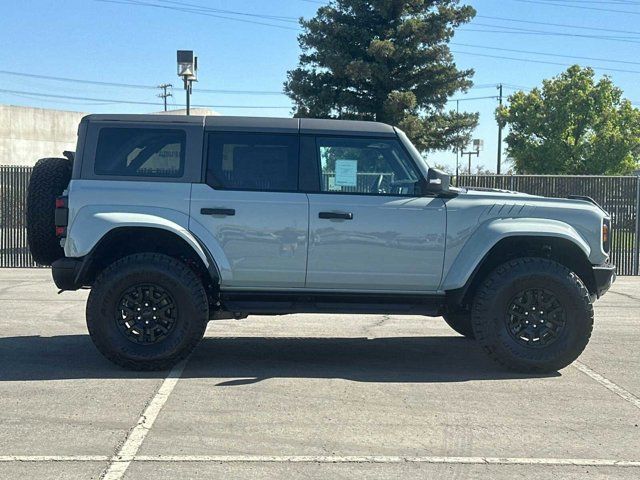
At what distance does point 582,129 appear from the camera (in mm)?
43438

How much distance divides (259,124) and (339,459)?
325 centimetres

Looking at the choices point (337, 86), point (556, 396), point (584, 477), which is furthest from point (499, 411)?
point (337, 86)

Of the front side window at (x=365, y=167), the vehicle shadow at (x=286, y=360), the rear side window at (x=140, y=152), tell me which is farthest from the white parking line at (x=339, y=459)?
the rear side window at (x=140, y=152)

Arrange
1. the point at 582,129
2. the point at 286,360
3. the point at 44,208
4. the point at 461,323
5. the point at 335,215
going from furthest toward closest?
the point at 582,129, the point at 461,323, the point at 286,360, the point at 44,208, the point at 335,215

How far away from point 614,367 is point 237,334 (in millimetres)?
3965

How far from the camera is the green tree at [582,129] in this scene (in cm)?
4184

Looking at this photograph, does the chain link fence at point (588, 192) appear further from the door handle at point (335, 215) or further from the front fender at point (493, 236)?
the door handle at point (335, 215)

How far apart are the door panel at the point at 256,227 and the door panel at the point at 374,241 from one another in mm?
124

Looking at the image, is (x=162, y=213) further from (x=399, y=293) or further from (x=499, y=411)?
(x=499, y=411)

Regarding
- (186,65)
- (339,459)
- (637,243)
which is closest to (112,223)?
(339,459)

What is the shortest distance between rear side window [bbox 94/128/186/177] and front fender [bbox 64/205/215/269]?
357 mm

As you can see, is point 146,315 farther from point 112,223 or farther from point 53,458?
point 53,458

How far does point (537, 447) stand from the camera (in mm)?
4773

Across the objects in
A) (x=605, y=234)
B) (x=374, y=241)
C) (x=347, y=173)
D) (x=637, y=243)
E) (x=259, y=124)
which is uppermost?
(x=259, y=124)
